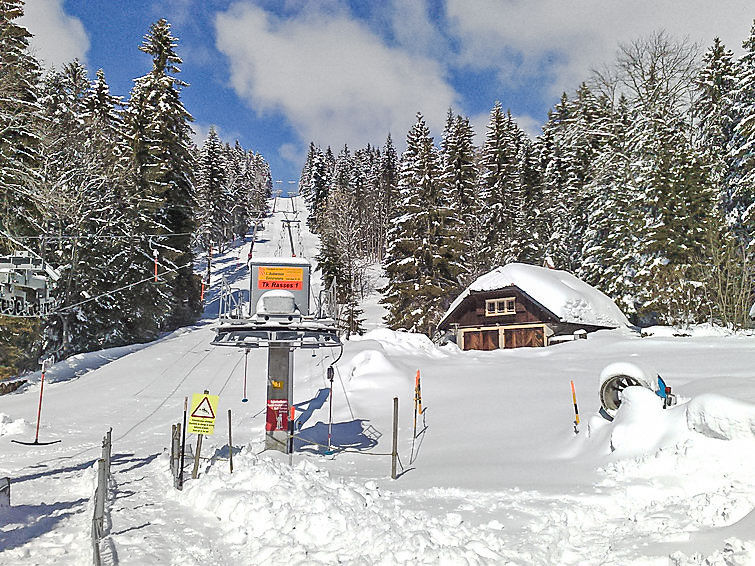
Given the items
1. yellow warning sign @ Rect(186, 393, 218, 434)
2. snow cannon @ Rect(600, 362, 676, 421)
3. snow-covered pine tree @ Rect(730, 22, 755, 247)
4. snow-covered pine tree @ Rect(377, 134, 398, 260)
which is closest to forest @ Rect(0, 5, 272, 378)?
yellow warning sign @ Rect(186, 393, 218, 434)

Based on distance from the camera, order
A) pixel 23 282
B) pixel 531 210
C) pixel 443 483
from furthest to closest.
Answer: pixel 531 210, pixel 443 483, pixel 23 282

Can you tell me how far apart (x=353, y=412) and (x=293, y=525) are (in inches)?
482

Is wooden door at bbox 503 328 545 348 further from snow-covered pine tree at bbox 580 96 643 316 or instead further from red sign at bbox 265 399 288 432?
red sign at bbox 265 399 288 432

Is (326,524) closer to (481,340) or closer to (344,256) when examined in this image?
(481,340)

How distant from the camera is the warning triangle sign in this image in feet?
40.0

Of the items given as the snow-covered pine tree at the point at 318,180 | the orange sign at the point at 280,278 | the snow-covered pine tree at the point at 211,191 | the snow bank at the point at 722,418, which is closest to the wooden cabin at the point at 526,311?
the orange sign at the point at 280,278

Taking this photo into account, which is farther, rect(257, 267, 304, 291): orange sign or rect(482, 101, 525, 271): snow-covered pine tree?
rect(482, 101, 525, 271): snow-covered pine tree

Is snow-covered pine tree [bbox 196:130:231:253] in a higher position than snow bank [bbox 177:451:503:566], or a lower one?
higher

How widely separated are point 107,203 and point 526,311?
2609 cm

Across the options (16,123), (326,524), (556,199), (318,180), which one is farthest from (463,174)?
(318,180)

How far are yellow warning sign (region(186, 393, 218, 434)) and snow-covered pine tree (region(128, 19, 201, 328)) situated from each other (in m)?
27.8

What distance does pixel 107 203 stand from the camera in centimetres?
3669

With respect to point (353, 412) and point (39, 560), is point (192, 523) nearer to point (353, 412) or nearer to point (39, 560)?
point (39, 560)

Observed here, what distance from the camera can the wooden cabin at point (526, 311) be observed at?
33.2m
